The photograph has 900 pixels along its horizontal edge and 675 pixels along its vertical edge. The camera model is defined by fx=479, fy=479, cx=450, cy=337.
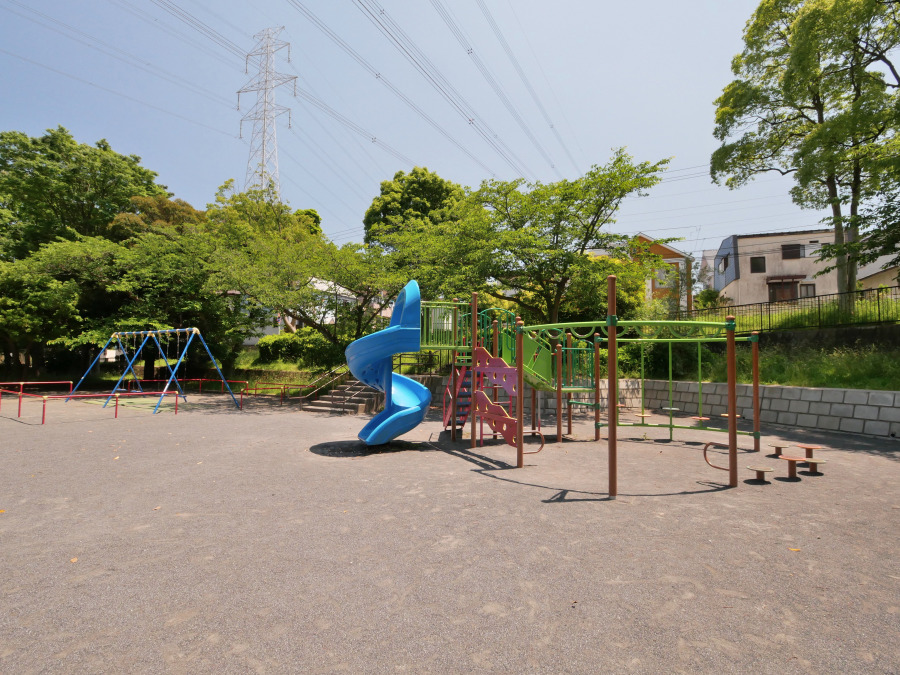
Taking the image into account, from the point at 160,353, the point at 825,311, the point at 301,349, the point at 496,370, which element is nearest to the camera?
the point at 496,370

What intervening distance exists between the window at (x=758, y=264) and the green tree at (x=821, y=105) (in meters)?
14.1

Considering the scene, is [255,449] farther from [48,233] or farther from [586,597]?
[48,233]

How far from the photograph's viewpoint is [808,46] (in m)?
13.6

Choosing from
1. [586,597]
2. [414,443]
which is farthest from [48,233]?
[586,597]

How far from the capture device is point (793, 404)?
1262 cm

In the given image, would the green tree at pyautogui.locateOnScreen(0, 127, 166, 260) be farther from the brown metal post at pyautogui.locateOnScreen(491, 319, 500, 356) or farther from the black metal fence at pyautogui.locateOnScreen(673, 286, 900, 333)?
the black metal fence at pyautogui.locateOnScreen(673, 286, 900, 333)

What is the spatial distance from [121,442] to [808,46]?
66.7 ft

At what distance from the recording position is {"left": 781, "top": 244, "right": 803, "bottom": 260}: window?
97.7 ft

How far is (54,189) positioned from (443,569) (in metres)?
31.8

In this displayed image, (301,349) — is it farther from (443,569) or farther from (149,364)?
(443,569)

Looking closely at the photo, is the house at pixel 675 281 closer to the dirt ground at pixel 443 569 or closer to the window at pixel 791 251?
the window at pixel 791 251

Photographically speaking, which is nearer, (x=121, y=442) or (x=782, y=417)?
(x=121, y=442)

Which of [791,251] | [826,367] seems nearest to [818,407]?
[826,367]

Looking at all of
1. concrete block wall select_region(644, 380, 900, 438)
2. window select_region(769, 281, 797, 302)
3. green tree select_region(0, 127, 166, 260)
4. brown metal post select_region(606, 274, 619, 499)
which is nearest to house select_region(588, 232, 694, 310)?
window select_region(769, 281, 797, 302)
